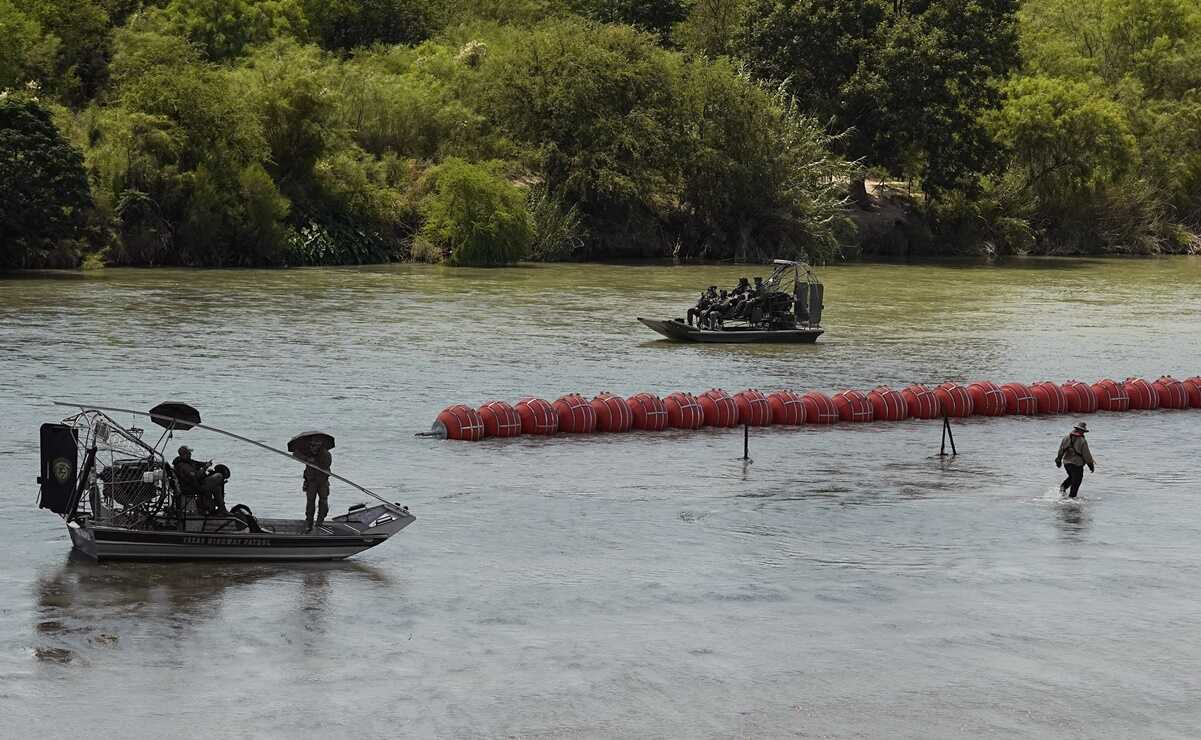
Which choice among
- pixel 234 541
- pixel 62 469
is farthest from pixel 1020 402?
pixel 62 469

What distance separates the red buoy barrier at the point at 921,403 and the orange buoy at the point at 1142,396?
4666 millimetres

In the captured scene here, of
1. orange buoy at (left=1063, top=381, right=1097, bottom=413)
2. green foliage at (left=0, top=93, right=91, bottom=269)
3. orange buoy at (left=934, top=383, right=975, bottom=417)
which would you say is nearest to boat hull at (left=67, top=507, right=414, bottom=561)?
orange buoy at (left=934, top=383, right=975, bottom=417)

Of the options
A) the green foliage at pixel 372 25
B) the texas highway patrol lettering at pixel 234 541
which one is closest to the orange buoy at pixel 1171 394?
the texas highway patrol lettering at pixel 234 541

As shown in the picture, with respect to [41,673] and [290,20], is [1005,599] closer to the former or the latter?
[41,673]

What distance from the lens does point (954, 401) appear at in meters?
33.2

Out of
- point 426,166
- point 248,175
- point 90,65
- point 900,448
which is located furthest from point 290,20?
point 900,448

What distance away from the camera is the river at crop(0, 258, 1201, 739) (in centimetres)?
1505

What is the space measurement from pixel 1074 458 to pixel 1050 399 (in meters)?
9.59

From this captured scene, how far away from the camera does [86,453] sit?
747 inches

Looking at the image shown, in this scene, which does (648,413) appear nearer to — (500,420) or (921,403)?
(500,420)

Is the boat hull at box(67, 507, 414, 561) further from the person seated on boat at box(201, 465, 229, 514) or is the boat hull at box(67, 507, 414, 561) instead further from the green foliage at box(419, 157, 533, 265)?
the green foliage at box(419, 157, 533, 265)

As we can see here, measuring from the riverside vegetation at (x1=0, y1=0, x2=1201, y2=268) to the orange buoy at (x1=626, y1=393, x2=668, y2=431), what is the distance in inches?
1315

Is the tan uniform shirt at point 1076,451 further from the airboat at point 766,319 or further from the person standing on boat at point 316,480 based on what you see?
the airboat at point 766,319

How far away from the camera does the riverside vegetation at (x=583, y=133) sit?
65188 mm
